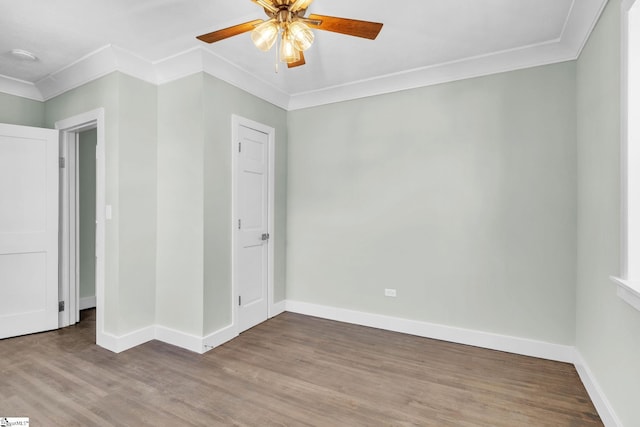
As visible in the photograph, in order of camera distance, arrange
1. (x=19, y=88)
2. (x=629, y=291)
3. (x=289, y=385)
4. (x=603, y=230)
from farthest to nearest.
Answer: (x=19, y=88) < (x=289, y=385) < (x=603, y=230) < (x=629, y=291)

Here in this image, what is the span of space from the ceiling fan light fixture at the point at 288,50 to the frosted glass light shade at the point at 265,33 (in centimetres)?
6

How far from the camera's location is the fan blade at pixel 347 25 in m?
1.70

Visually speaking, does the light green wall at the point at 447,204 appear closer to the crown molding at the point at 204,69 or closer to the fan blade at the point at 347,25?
the crown molding at the point at 204,69

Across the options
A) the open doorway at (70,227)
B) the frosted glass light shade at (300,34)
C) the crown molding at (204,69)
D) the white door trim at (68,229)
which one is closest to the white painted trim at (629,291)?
the frosted glass light shade at (300,34)

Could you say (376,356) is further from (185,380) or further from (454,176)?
(454,176)

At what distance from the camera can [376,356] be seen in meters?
2.80

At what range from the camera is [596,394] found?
6.70ft

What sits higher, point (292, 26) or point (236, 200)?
point (292, 26)

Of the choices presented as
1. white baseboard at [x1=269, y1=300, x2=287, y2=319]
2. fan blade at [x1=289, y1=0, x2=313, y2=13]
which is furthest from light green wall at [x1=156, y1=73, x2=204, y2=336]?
fan blade at [x1=289, y1=0, x2=313, y2=13]

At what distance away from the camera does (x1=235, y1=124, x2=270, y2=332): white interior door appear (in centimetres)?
333

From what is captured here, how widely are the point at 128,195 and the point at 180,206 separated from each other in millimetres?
447

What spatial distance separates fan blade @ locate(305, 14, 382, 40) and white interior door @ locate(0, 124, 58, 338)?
3150 mm

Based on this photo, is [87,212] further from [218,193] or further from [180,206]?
[218,193]

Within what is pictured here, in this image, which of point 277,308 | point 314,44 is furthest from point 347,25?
point 277,308
